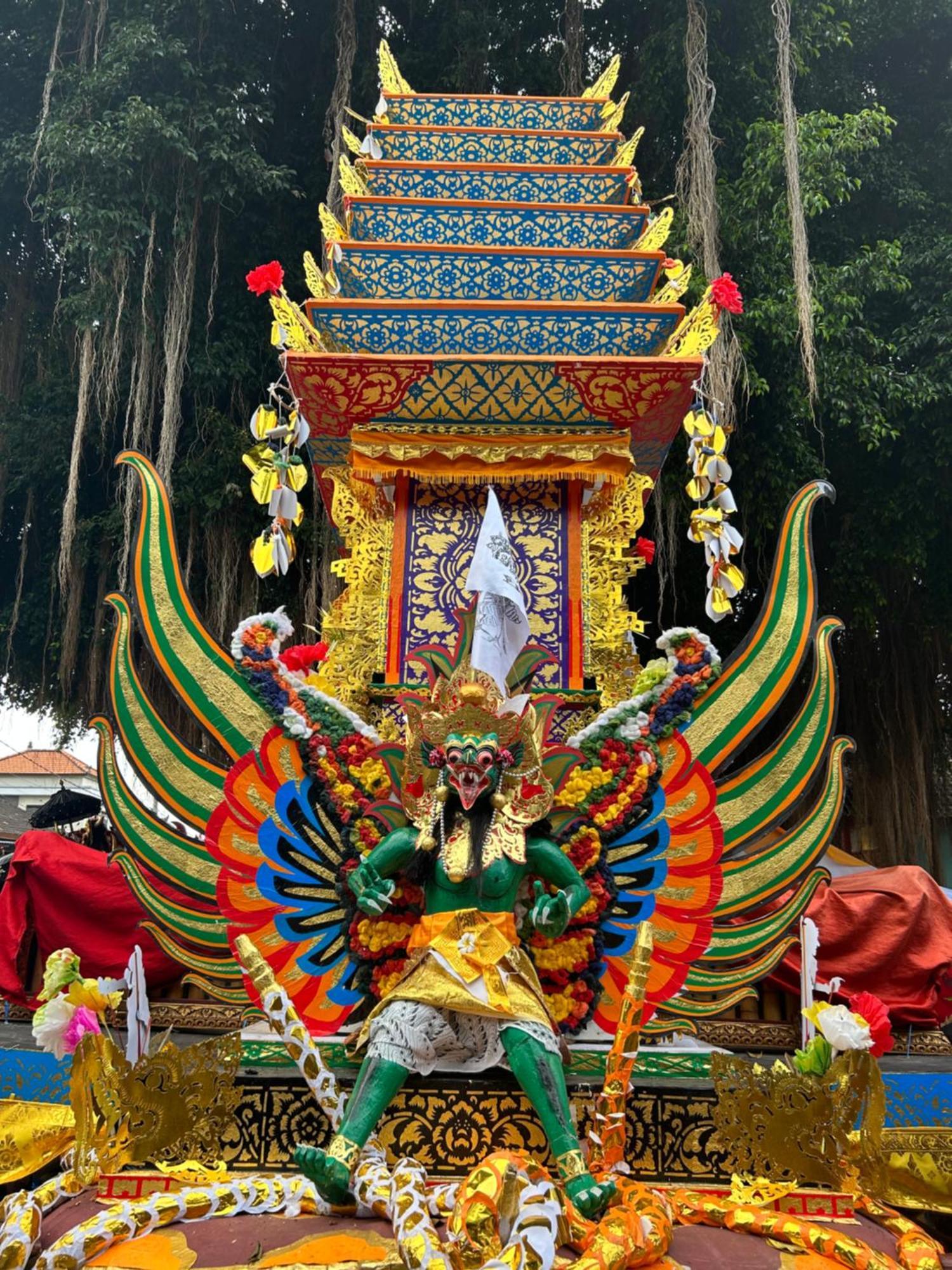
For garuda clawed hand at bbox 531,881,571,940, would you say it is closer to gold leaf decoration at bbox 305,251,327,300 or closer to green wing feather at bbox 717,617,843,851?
green wing feather at bbox 717,617,843,851

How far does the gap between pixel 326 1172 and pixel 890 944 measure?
4.14 meters

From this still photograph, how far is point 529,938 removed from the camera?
14.7ft

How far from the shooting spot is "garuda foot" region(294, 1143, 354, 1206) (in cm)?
346

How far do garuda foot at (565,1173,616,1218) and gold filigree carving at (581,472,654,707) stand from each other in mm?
2803

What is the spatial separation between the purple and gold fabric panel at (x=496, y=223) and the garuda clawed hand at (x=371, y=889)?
4.59 m

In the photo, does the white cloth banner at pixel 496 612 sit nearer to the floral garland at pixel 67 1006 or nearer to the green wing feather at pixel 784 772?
the green wing feather at pixel 784 772

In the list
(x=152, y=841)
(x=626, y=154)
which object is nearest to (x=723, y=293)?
(x=626, y=154)

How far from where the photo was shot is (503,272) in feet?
22.3

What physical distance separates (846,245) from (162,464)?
27.0 feet

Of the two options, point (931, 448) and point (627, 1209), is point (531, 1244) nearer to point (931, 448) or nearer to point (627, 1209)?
point (627, 1209)

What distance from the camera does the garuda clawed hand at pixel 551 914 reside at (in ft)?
13.0

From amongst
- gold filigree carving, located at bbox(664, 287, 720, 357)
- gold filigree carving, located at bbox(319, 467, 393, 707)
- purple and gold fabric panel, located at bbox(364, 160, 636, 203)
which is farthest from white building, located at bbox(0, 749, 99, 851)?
gold filigree carving, located at bbox(664, 287, 720, 357)

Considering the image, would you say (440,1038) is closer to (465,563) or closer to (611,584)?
(465,563)

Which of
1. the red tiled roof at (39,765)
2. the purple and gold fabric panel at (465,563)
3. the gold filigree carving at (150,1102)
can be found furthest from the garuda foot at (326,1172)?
the red tiled roof at (39,765)
